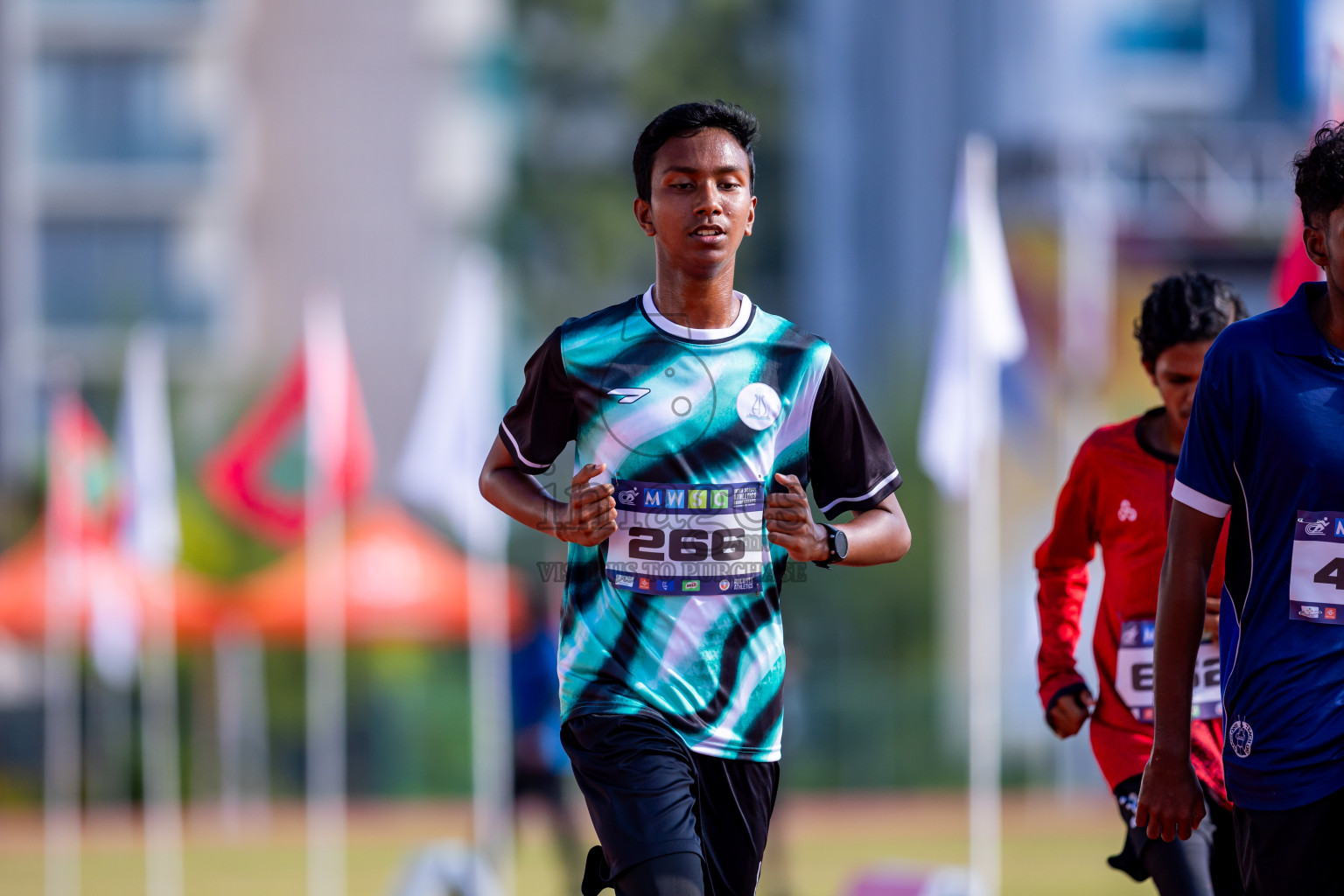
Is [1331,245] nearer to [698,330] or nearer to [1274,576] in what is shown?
[1274,576]

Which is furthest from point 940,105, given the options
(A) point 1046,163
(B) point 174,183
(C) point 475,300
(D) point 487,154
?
(C) point 475,300

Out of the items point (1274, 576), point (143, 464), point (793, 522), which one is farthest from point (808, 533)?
point (143, 464)

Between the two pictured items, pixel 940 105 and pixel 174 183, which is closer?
pixel 940 105

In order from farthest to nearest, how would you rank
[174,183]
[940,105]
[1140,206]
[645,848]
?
[174,183] → [940,105] → [1140,206] → [645,848]

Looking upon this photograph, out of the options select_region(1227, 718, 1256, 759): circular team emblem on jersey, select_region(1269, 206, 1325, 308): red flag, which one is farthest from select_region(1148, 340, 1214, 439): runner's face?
select_region(1269, 206, 1325, 308): red flag

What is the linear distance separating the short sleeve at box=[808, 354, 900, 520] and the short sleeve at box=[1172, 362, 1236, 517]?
93 centimetres

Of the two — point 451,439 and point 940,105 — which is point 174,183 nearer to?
point 940,105

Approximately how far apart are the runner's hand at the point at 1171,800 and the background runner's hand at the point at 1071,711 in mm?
1334

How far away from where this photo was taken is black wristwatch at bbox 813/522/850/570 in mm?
4434

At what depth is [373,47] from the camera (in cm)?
4344

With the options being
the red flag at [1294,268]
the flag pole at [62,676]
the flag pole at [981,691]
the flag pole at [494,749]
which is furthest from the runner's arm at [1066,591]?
the flag pole at [62,676]

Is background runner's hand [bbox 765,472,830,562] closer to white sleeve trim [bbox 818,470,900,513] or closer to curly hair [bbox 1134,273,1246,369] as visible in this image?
white sleeve trim [bbox 818,470,900,513]

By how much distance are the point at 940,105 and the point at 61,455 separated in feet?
67.0

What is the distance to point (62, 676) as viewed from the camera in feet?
81.4
